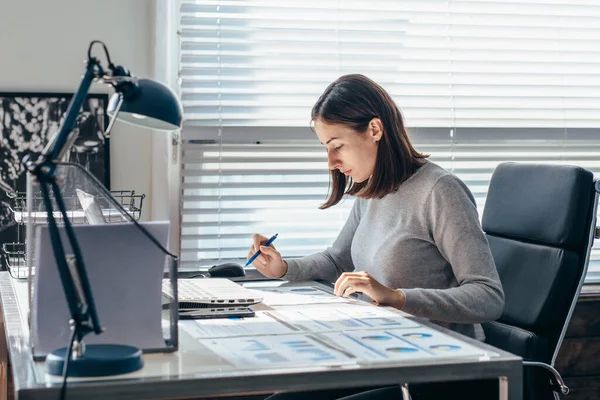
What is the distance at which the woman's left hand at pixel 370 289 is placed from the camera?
68.7 inches

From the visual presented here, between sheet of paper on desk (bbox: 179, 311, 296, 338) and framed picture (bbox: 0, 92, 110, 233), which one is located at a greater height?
framed picture (bbox: 0, 92, 110, 233)

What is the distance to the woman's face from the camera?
2.09 meters

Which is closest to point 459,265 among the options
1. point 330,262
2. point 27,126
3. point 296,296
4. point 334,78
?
point 296,296

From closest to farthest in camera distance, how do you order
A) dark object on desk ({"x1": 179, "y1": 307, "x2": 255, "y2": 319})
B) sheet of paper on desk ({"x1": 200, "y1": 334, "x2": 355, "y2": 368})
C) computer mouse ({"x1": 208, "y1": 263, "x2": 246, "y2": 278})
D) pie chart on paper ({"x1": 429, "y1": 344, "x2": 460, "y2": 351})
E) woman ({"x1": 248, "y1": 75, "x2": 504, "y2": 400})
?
sheet of paper on desk ({"x1": 200, "y1": 334, "x2": 355, "y2": 368})
pie chart on paper ({"x1": 429, "y1": 344, "x2": 460, "y2": 351})
dark object on desk ({"x1": 179, "y1": 307, "x2": 255, "y2": 319})
woman ({"x1": 248, "y1": 75, "x2": 504, "y2": 400})
computer mouse ({"x1": 208, "y1": 263, "x2": 246, "y2": 278})

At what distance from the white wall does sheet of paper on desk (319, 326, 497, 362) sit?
57.0 inches

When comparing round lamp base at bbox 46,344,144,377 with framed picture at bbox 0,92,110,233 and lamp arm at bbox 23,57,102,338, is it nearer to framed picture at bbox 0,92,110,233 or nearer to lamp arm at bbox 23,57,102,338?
lamp arm at bbox 23,57,102,338

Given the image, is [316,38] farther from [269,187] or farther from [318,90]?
[269,187]

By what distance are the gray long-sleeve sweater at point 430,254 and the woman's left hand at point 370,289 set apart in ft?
0.08

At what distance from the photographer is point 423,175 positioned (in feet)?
6.72

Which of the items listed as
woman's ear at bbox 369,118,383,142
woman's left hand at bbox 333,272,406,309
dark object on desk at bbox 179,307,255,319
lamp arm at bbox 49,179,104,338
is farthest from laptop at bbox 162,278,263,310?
woman's ear at bbox 369,118,383,142

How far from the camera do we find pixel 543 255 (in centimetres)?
194

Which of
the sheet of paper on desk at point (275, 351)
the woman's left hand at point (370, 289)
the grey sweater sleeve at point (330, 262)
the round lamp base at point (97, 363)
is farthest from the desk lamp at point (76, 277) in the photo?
the grey sweater sleeve at point (330, 262)

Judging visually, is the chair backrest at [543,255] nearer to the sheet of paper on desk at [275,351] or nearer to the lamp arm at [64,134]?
the sheet of paper on desk at [275,351]

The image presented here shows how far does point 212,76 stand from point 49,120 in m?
0.53
